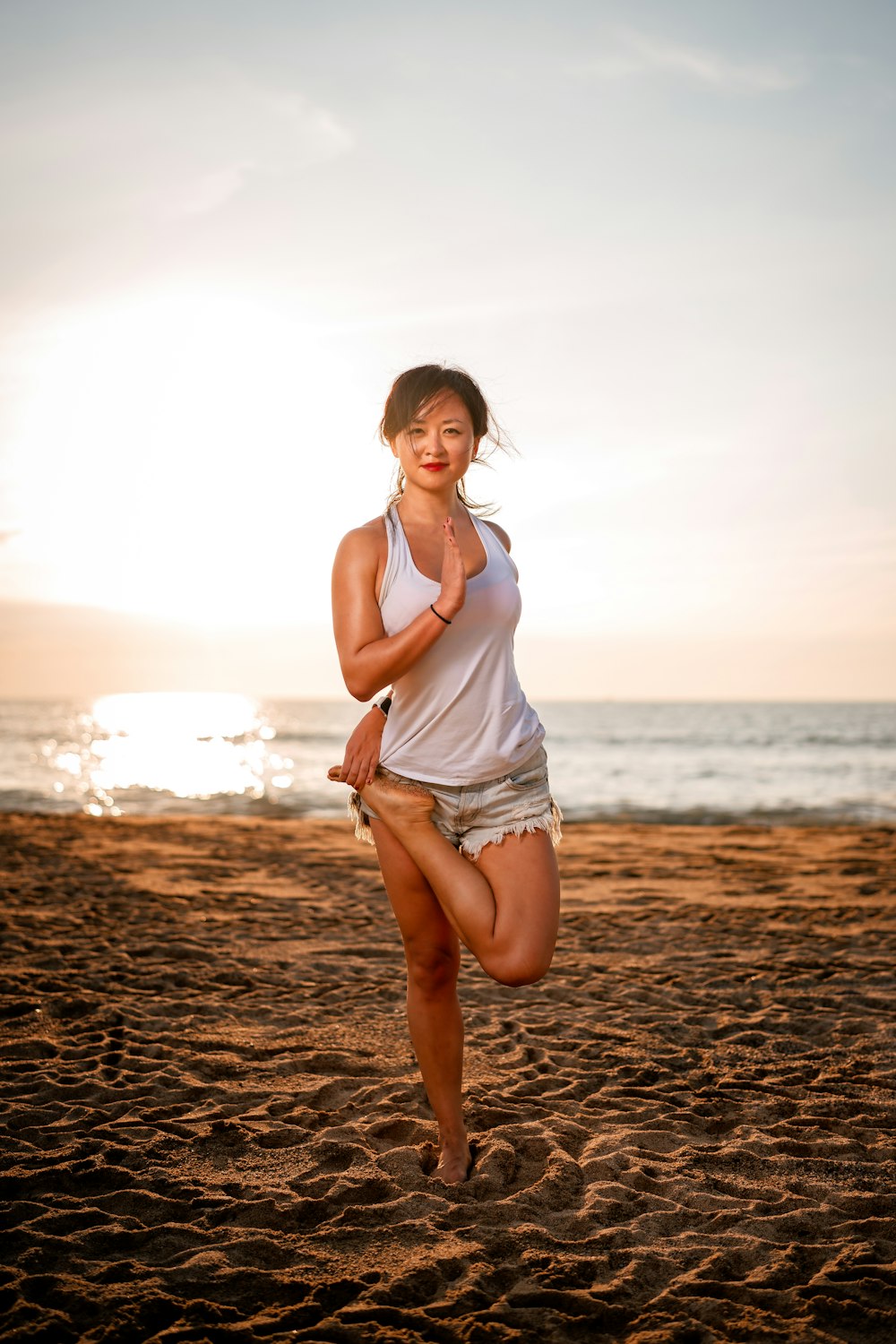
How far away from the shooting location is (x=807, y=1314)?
2.40 metres

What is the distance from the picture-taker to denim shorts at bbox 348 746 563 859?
2.78 meters

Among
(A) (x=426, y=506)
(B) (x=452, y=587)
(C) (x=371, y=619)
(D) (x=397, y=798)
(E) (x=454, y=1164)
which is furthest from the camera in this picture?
(E) (x=454, y=1164)

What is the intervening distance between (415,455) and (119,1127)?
8.60ft

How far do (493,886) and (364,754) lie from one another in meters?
0.54

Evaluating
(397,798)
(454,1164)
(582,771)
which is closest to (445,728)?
(397,798)

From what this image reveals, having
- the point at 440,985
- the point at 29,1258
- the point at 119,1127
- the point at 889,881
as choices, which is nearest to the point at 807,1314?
the point at 440,985

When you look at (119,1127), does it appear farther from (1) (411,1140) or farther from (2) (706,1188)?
(2) (706,1188)

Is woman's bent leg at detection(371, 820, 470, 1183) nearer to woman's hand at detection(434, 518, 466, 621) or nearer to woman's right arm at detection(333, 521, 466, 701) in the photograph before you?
woman's right arm at detection(333, 521, 466, 701)

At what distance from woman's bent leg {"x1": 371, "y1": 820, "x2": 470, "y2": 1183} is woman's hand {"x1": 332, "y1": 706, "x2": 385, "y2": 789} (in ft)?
0.60

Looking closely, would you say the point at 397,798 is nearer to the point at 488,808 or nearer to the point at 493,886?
the point at 488,808

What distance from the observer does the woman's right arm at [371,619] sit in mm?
2500

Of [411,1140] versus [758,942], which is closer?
[411,1140]

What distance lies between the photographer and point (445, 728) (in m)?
2.75

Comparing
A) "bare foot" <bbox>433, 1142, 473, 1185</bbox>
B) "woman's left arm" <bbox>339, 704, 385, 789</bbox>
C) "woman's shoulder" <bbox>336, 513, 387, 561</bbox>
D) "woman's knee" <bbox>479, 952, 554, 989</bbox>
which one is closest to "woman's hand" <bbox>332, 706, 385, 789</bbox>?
"woman's left arm" <bbox>339, 704, 385, 789</bbox>
